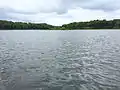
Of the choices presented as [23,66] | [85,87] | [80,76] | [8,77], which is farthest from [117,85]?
[23,66]

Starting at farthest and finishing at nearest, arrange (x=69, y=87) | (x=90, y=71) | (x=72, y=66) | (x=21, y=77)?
1. (x=72, y=66)
2. (x=90, y=71)
3. (x=21, y=77)
4. (x=69, y=87)

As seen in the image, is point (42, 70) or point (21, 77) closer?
point (21, 77)

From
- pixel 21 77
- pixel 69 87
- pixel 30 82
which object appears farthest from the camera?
pixel 21 77

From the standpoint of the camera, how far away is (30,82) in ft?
57.5

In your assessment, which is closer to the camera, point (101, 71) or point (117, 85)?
point (117, 85)

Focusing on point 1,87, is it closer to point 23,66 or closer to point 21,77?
point 21,77

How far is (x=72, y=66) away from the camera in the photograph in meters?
23.9

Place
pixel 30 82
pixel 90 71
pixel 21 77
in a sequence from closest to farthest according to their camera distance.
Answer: pixel 30 82 → pixel 21 77 → pixel 90 71

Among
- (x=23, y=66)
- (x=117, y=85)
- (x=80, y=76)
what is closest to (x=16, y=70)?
(x=23, y=66)

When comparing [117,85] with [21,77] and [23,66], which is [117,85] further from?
[23,66]

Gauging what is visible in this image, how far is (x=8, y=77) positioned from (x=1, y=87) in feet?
10.2

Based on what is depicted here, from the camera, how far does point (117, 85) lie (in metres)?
16.5

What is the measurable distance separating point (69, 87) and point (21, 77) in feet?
19.1

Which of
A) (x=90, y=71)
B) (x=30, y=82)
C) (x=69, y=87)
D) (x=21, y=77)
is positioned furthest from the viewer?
(x=90, y=71)
